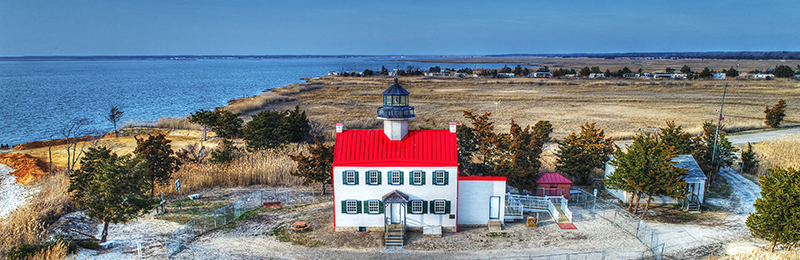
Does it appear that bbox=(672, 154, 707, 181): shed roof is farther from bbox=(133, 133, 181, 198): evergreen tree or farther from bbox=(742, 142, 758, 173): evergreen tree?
bbox=(133, 133, 181, 198): evergreen tree

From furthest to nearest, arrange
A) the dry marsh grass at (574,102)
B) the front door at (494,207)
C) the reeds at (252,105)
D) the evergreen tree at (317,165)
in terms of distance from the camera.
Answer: the reeds at (252,105) → the dry marsh grass at (574,102) → the evergreen tree at (317,165) → the front door at (494,207)

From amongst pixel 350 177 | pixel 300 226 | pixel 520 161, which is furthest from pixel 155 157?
pixel 520 161

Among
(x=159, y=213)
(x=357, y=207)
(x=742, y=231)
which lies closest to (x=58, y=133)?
(x=159, y=213)

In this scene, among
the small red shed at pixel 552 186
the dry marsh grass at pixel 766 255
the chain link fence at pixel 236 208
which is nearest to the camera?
the dry marsh grass at pixel 766 255

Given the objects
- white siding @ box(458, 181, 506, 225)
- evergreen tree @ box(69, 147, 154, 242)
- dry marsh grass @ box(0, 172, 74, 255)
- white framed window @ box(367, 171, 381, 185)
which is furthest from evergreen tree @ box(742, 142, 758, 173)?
dry marsh grass @ box(0, 172, 74, 255)

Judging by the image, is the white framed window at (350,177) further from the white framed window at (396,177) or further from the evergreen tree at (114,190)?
the evergreen tree at (114,190)

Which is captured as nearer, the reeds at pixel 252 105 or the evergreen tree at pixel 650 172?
the evergreen tree at pixel 650 172

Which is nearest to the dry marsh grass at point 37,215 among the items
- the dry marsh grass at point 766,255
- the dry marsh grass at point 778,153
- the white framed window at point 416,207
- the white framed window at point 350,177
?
the white framed window at point 350,177

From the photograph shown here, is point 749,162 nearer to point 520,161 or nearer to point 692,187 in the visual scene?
point 692,187

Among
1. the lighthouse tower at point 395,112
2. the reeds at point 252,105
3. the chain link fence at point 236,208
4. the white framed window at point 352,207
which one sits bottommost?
the chain link fence at point 236,208
